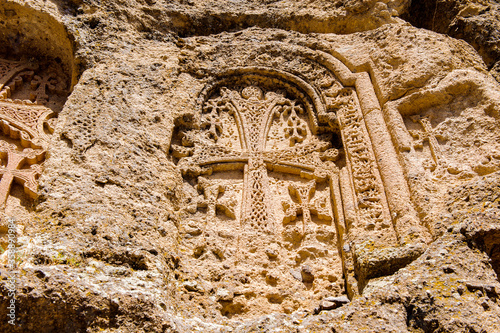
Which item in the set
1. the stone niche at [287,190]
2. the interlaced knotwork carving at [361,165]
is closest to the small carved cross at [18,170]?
the stone niche at [287,190]

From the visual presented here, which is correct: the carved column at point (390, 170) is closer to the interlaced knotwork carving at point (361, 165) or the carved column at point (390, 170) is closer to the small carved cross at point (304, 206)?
the interlaced knotwork carving at point (361, 165)

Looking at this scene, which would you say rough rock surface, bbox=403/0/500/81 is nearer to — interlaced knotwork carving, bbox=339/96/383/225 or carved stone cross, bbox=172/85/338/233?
interlaced knotwork carving, bbox=339/96/383/225

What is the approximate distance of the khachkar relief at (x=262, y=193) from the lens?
420cm

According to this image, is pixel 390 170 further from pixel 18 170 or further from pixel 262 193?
pixel 18 170

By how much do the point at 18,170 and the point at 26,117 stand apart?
3.06ft

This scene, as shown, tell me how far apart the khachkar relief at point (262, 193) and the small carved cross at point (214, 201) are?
0.01 metres

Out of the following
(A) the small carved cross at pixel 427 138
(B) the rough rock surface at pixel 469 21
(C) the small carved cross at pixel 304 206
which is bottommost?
(C) the small carved cross at pixel 304 206

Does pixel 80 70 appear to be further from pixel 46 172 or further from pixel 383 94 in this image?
pixel 383 94

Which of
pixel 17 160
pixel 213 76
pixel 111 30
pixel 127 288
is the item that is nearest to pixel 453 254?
pixel 127 288

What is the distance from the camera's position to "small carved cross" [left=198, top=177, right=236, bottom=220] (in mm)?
4641

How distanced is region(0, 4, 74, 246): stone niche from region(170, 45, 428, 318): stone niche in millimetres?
1444

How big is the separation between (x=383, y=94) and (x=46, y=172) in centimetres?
350

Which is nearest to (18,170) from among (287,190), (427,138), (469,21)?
(287,190)

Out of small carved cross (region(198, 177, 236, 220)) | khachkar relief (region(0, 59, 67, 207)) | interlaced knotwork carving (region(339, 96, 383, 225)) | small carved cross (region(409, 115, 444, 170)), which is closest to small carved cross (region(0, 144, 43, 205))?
khachkar relief (region(0, 59, 67, 207))
